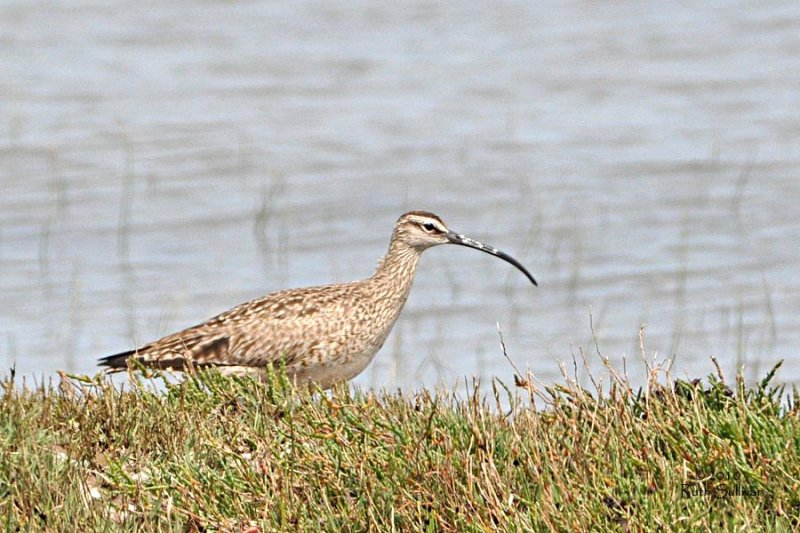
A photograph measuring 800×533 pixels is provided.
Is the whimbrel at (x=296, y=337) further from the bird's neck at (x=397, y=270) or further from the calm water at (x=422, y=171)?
the calm water at (x=422, y=171)

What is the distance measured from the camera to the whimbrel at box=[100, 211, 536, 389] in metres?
9.41

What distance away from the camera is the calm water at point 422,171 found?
13969mm

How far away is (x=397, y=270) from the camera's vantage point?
33.8 ft

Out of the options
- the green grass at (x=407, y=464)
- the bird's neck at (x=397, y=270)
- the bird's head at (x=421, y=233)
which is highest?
the bird's head at (x=421, y=233)

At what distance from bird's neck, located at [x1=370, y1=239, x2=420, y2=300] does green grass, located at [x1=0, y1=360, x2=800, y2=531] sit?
309cm

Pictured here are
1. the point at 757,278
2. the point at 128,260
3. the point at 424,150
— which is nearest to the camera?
the point at 757,278

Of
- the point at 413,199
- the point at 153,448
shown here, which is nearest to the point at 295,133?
the point at 413,199

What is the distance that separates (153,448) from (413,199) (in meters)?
11.5

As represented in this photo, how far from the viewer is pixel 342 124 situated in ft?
70.8

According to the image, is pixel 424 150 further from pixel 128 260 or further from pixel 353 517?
pixel 353 517

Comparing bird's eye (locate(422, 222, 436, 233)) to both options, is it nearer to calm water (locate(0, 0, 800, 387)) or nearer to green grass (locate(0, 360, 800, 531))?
calm water (locate(0, 0, 800, 387))

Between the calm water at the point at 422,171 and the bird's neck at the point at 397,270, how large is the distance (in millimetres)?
1177

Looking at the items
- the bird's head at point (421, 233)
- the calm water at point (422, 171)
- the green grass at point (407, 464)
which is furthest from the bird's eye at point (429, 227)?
the green grass at point (407, 464)

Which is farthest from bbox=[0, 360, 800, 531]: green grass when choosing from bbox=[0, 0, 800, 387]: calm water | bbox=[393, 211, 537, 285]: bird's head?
bbox=[393, 211, 537, 285]: bird's head
